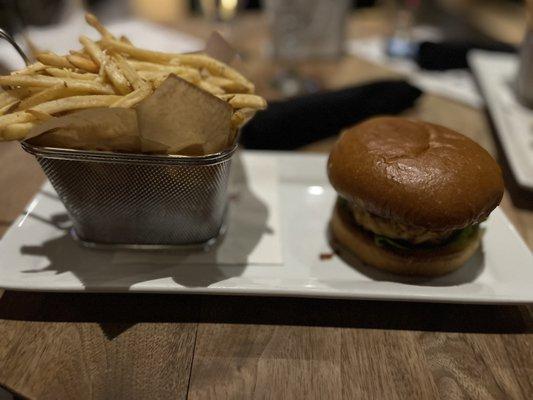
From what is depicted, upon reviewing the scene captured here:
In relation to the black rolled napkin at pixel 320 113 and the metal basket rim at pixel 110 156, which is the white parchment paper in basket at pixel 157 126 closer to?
the metal basket rim at pixel 110 156

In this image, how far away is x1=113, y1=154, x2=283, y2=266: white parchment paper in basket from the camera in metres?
1.30

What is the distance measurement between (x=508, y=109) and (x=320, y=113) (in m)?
1.00

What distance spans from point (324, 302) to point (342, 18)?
1.86 m

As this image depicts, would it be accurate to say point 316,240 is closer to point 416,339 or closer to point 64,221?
point 416,339

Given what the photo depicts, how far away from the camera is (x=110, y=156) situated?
1.10 metres

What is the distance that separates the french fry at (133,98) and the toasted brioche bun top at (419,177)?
23.8 inches

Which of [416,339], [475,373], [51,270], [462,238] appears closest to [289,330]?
[416,339]

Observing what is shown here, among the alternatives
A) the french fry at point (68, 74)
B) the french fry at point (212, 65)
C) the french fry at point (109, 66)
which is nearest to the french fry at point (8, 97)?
the french fry at point (68, 74)

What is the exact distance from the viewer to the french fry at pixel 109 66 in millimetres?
1093

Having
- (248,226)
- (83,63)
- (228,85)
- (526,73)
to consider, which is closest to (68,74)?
(83,63)

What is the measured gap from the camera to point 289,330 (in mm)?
1128

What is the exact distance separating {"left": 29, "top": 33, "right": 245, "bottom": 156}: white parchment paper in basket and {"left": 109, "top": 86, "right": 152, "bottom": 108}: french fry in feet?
0.10

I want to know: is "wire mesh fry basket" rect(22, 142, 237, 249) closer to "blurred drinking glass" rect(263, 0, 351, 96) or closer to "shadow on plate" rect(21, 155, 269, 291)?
"shadow on plate" rect(21, 155, 269, 291)

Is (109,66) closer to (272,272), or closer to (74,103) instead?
(74,103)
